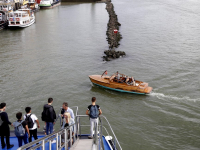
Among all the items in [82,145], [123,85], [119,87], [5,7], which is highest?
[5,7]

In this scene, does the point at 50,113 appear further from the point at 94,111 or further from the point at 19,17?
the point at 19,17

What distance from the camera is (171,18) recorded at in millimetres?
54250

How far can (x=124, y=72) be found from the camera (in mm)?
24859

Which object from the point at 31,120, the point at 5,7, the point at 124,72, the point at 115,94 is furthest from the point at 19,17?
the point at 31,120

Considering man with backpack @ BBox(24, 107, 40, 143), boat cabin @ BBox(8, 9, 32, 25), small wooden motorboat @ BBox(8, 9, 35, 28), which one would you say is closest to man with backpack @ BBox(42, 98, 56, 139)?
man with backpack @ BBox(24, 107, 40, 143)

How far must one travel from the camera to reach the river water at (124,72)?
50.9 feet

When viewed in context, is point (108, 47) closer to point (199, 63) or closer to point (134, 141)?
point (199, 63)

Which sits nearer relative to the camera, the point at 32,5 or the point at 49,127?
the point at 49,127

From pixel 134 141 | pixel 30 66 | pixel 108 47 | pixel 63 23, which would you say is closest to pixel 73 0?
pixel 63 23

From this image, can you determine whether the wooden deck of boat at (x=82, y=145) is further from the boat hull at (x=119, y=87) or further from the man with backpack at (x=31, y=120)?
the boat hull at (x=119, y=87)

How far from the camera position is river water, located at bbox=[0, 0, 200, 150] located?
1551 centimetres

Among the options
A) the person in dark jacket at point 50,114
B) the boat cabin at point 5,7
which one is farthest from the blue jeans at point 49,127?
the boat cabin at point 5,7

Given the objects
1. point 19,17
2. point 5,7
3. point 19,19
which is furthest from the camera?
point 5,7

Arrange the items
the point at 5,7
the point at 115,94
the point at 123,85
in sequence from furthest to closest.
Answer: the point at 5,7
the point at 115,94
the point at 123,85
